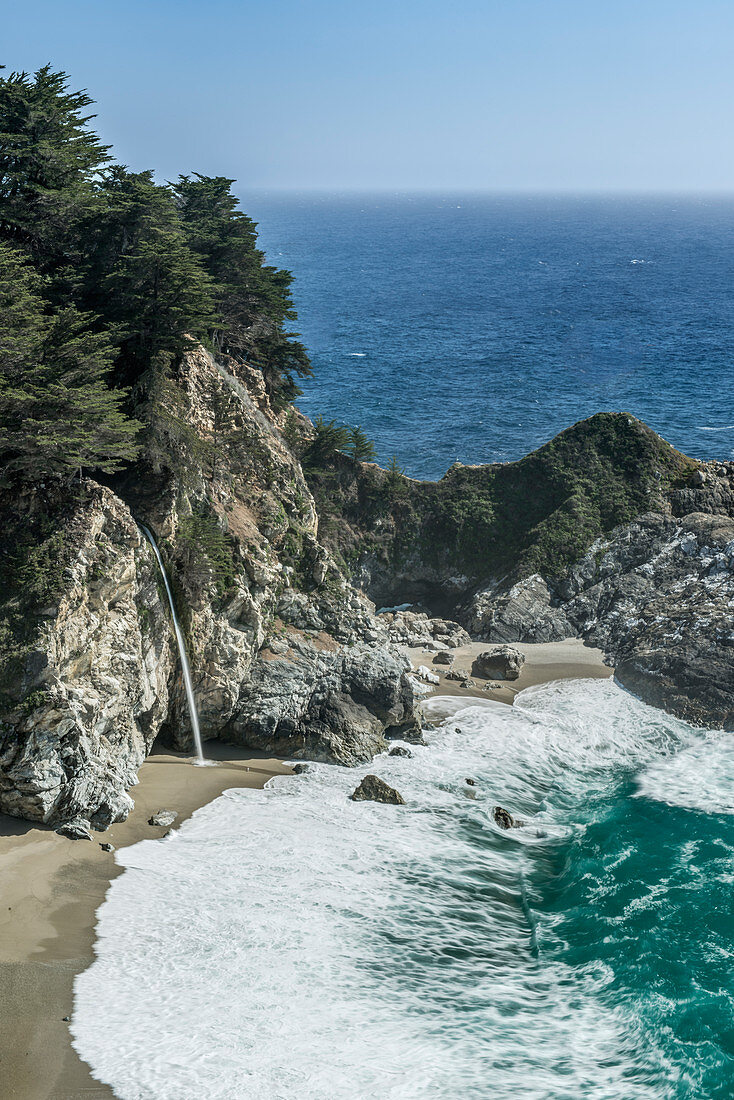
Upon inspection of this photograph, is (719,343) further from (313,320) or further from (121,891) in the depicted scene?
(121,891)

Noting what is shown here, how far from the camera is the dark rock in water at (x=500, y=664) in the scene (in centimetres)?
3681

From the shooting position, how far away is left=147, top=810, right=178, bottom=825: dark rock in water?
23438 mm

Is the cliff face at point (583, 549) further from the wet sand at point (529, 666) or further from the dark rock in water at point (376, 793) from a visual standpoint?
the dark rock in water at point (376, 793)

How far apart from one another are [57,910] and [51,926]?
512mm

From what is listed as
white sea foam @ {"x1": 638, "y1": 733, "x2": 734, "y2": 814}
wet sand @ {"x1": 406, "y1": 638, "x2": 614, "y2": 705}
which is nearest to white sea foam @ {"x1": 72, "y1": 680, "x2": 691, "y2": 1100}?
white sea foam @ {"x1": 638, "y1": 733, "x2": 734, "y2": 814}

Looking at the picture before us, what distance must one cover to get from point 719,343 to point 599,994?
103 m

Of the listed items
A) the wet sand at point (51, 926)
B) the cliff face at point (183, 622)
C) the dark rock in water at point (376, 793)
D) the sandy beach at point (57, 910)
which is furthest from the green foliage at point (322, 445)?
the wet sand at point (51, 926)

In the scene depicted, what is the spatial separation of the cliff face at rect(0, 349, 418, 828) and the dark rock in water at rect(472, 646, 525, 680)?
6231 millimetres

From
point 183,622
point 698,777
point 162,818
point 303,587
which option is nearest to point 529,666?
point 698,777

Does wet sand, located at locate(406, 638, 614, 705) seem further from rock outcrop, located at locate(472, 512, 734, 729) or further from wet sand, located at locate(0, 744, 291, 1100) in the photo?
wet sand, located at locate(0, 744, 291, 1100)

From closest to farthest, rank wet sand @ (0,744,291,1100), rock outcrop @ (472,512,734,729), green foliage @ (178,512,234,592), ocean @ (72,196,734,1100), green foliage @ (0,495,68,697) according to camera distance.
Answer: wet sand @ (0,744,291,1100) < ocean @ (72,196,734,1100) < green foliage @ (0,495,68,697) < green foliage @ (178,512,234,592) < rock outcrop @ (472,512,734,729)

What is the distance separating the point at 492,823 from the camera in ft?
85.5

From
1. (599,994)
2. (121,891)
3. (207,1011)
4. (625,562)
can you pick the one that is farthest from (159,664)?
(625,562)

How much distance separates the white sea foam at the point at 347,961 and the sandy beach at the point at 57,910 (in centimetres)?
45
